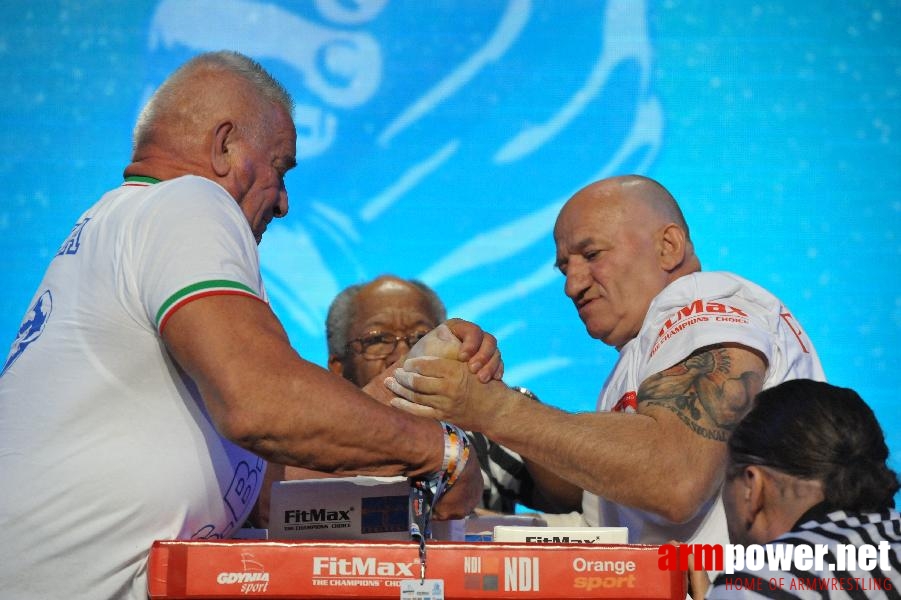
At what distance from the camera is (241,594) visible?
4.60 feet

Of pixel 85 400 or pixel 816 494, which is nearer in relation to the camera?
pixel 85 400

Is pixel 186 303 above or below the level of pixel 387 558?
above

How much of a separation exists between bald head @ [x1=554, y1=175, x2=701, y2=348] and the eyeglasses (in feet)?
3.92

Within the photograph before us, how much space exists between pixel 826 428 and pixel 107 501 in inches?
50.9

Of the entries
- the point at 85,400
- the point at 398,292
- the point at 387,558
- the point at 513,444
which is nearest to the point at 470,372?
the point at 513,444

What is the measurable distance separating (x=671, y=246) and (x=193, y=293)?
1758 mm

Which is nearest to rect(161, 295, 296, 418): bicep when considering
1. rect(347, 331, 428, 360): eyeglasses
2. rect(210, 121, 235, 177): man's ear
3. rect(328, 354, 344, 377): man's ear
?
rect(210, 121, 235, 177): man's ear

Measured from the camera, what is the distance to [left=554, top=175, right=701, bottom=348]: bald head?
2.79m

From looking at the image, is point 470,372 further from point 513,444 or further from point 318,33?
point 318,33

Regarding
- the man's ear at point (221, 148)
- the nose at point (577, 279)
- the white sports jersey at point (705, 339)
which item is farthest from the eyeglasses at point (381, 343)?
the man's ear at point (221, 148)

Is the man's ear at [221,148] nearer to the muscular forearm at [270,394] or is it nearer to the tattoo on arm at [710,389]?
the muscular forearm at [270,394]

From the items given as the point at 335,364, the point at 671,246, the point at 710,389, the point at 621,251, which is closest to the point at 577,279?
the point at 621,251

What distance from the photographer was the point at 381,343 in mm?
3963

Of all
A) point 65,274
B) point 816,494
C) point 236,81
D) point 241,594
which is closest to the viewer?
point 241,594
